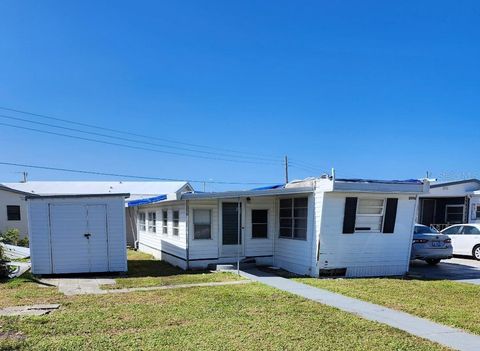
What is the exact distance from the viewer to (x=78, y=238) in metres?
12.2

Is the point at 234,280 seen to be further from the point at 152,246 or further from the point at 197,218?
the point at 152,246

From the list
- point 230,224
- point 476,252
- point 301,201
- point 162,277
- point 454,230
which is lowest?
point 476,252

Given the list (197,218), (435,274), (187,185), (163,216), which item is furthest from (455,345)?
(187,185)

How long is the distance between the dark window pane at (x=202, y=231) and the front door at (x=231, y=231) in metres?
0.50

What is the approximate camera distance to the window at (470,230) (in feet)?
53.5

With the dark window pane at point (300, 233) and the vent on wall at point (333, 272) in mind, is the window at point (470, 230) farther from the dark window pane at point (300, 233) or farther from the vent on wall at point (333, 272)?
the dark window pane at point (300, 233)

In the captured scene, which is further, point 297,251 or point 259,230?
point 259,230

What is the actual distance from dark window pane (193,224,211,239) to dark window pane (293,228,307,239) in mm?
2866

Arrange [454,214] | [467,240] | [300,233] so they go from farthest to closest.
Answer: [454,214]
[467,240]
[300,233]

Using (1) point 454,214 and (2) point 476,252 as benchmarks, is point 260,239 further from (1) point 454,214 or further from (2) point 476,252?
(1) point 454,214

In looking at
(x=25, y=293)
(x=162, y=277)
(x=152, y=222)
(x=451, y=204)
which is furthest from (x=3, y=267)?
(x=451, y=204)

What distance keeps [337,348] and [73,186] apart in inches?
1184

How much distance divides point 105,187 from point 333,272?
24.6m

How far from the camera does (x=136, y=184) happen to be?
3438 cm
